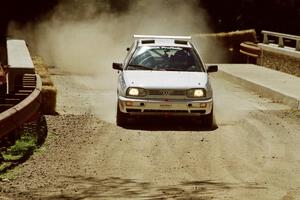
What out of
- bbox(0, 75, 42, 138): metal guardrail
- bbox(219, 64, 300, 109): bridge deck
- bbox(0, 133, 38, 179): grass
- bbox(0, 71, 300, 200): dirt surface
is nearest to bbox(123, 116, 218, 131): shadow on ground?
bbox(0, 71, 300, 200): dirt surface

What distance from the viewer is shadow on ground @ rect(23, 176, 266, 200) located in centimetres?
686

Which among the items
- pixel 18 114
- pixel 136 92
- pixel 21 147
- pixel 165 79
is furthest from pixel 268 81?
pixel 18 114

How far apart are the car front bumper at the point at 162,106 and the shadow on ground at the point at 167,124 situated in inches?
12.1

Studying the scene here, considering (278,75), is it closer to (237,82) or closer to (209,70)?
(237,82)

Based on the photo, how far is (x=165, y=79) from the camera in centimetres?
1141

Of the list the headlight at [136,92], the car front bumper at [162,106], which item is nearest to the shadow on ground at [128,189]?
the car front bumper at [162,106]

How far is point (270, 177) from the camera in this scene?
7949 millimetres

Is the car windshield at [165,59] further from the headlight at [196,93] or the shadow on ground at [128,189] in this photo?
the shadow on ground at [128,189]

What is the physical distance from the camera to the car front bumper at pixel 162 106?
11.1m

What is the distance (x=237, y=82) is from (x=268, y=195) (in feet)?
42.5

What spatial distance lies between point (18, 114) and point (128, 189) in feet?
7.63

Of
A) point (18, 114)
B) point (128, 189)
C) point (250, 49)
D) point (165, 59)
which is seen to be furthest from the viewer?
point (250, 49)

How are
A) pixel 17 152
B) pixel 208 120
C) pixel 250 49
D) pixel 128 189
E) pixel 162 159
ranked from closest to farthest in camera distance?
pixel 128 189, pixel 162 159, pixel 17 152, pixel 208 120, pixel 250 49

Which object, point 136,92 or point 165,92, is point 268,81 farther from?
point 136,92
